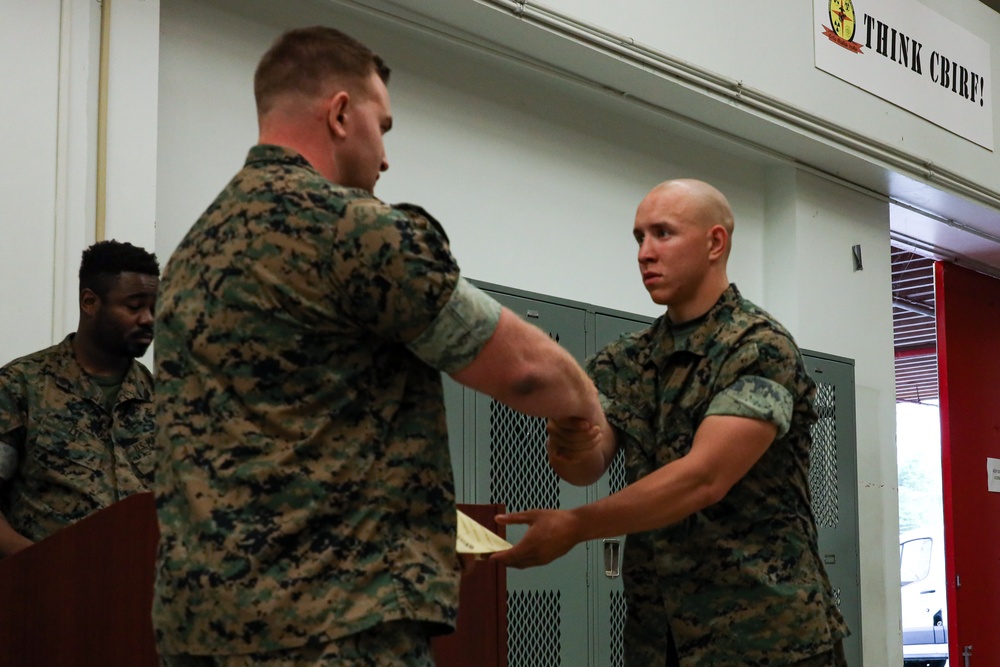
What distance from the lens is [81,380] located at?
2957mm

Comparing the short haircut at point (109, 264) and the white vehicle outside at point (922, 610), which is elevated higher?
the short haircut at point (109, 264)

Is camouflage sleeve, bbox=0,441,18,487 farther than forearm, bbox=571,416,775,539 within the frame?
Yes

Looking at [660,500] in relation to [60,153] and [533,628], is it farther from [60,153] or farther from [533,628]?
[60,153]

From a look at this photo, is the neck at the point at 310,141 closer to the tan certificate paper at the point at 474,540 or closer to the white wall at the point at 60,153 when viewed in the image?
the tan certificate paper at the point at 474,540

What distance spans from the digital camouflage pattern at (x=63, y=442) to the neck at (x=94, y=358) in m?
0.02

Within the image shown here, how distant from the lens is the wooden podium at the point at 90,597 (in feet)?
6.72

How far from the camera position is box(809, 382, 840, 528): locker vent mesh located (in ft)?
17.0

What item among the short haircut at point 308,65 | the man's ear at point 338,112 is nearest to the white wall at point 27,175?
the short haircut at point 308,65

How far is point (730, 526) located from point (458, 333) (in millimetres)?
871

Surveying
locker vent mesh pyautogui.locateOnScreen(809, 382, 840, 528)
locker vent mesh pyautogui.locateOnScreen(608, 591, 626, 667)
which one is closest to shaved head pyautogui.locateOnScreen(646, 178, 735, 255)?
locker vent mesh pyautogui.locateOnScreen(608, 591, 626, 667)

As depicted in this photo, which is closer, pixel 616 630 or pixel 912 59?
pixel 616 630

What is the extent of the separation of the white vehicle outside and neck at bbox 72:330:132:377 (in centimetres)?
677

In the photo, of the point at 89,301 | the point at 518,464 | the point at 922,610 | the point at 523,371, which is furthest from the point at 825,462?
the point at 922,610

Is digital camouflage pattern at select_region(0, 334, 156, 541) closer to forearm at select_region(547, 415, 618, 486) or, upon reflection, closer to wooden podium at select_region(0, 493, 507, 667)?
wooden podium at select_region(0, 493, 507, 667)
